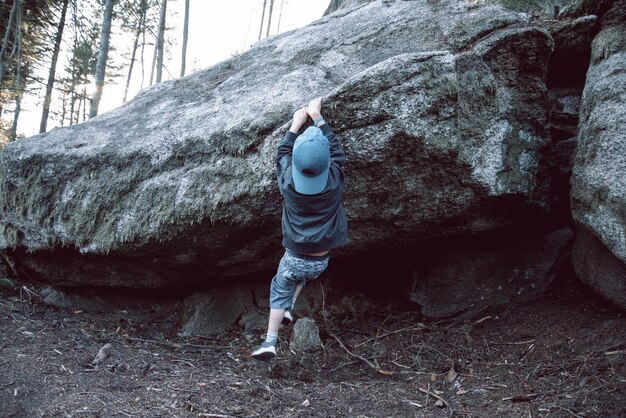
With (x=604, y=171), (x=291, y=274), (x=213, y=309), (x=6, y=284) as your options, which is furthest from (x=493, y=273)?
(x=6, y=284)

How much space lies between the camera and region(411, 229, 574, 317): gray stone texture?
16.3ft

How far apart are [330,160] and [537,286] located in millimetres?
2862

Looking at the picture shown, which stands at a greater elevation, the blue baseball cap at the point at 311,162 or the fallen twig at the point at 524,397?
the blue baseball cap at the point at 311,162

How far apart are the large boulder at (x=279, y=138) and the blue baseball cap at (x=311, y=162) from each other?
0.64 meters

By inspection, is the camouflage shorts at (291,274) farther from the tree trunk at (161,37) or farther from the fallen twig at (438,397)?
the tree trunk at (161,37)

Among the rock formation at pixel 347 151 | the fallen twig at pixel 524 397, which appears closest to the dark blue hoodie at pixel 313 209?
the rock formation at pixel 347 151

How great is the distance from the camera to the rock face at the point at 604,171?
3.81 metres

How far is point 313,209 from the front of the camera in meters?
3.74

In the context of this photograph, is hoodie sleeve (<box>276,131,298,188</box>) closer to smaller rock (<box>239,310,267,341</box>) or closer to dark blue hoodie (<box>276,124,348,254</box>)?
dark blue hoodie (<box>276,124,348,254</box>)

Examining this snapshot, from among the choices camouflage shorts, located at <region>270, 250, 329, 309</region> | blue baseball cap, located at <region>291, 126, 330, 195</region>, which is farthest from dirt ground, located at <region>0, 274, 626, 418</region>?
blue baseball cap, located at <region>291, 126, 330, 195</region>

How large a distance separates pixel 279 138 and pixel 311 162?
862 millimetres

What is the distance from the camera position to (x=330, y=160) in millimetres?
3750

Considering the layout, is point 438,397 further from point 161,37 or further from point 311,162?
point 161,37

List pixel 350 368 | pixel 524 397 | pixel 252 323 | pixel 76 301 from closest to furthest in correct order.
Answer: pixel 524 397
pixel 350 368
pixel 252 323
pixel 76 301
